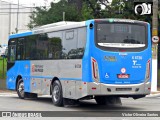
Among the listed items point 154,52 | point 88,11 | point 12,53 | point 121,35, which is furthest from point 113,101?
point 88,11

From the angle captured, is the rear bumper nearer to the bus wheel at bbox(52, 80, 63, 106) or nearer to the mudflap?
the mudflap

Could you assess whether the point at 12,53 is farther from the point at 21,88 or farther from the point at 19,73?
the point at 21,88

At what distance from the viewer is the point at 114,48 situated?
53.9ft

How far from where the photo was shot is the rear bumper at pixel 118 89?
16.0 m

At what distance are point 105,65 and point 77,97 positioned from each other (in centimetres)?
150

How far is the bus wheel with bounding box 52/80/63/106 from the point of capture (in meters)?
17.9

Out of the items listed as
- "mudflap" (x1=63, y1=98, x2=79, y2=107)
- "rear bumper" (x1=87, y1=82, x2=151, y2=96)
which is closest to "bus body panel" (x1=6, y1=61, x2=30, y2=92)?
"mudflap" (x1=63, y1=98, x2=79, y2=107)

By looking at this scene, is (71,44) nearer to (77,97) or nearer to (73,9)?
(77,97)

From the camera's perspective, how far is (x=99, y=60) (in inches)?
639

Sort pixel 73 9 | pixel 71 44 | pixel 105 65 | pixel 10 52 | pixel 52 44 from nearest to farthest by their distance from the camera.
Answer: pixel 105 65 → pixel 71 44 → pixel 52 44 → pixel 10 52 → pixel 73 9

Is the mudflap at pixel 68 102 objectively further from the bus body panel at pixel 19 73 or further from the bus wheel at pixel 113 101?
the bus body panel at pixel 19 73

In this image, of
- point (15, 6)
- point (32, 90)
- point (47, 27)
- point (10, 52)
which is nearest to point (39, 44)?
point (47, 27)

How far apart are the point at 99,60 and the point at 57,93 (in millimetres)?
2802

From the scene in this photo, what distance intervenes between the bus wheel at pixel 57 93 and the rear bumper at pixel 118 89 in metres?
2.18
